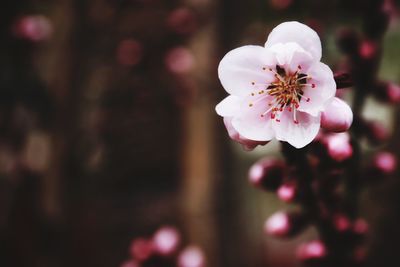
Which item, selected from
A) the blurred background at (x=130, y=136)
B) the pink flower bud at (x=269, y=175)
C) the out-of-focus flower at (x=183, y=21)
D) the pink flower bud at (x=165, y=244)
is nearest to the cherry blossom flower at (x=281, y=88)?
the pink flower bud at (x=269, y=175)

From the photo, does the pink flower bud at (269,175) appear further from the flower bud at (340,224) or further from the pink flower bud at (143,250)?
the pink flower bud at (143,250)

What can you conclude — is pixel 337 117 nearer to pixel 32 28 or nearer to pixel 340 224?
pixel 340 224

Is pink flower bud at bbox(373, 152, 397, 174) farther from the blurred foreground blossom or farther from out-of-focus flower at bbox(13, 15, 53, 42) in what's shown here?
out-of-focus flower at bbox(13, 15, 53, 42)

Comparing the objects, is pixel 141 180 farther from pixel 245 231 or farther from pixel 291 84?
pixel 291 84

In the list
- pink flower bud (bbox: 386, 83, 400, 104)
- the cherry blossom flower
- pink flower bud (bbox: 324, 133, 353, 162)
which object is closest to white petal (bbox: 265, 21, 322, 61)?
the cherry blossom flower

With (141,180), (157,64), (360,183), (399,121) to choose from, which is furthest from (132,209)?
(360,183)

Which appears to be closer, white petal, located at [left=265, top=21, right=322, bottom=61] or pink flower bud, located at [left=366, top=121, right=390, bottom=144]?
white petal, located at [left=265, top=21, right=322, bottom=61]
